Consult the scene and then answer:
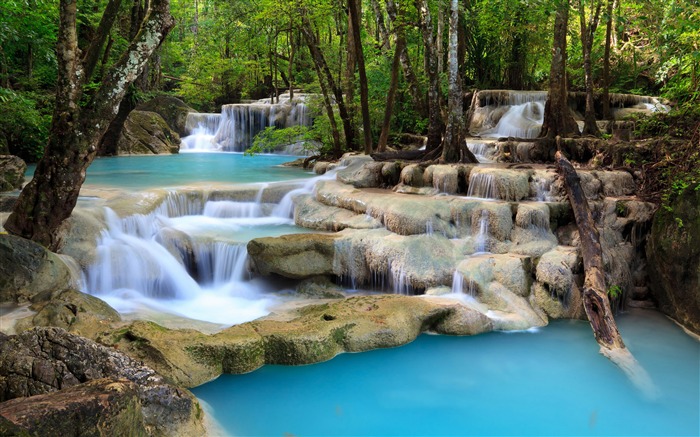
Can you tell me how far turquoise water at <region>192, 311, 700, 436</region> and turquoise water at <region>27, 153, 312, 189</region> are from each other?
268 inches

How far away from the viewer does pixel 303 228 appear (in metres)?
9.05

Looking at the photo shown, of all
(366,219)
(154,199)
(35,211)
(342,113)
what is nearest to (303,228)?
(366,219)

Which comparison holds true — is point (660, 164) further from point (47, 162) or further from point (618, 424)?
point (47, 162)

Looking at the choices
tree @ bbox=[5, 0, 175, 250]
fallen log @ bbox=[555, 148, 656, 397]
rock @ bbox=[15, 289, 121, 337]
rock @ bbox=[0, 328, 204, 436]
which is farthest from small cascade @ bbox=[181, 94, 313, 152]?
rock @ bbox=[0, 328, 204, 436]

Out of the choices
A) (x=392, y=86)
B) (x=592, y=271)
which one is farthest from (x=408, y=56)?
(x=592, y=271)

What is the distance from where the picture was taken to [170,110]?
80.4 feet

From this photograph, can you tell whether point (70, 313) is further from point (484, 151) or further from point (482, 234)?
point (484, 151)

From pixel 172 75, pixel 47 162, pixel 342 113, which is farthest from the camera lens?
pixel 172 75

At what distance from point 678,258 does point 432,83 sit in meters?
5.78

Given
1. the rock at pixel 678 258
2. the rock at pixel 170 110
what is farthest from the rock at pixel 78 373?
the rock at pixel 170 110

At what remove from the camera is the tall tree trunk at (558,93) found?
1032 cm

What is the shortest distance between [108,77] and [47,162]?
125 cm

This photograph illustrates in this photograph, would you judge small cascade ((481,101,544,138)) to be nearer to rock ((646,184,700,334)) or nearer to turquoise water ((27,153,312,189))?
turquoise water ((27,153,312,189))

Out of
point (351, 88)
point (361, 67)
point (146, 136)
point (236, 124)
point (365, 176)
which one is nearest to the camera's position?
point (365, 176)
